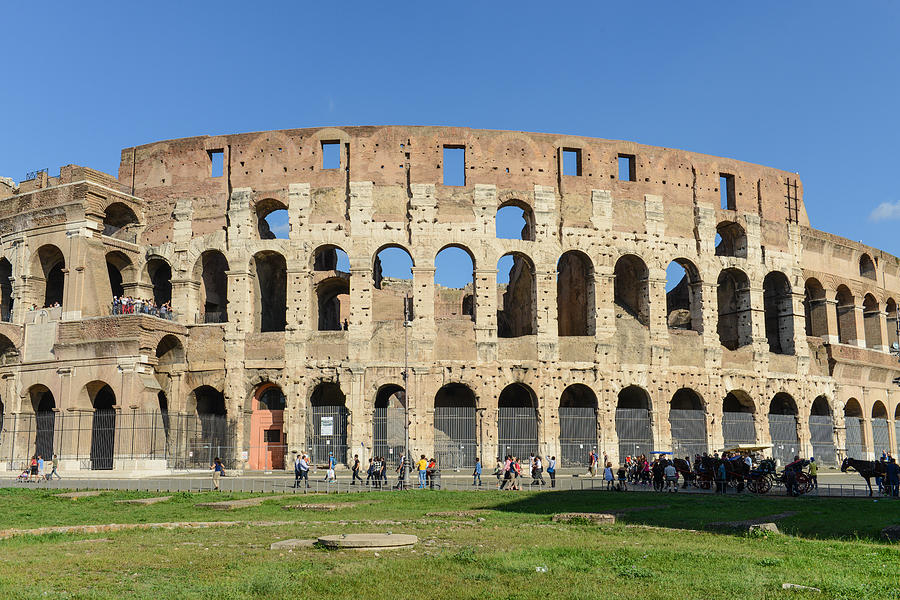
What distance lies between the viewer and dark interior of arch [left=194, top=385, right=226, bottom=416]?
33562mm

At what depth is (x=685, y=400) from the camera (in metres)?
35.5

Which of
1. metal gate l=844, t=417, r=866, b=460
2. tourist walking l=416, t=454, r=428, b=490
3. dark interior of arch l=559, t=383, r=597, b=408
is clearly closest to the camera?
tourist walking l=416, t=454, r=428, b=490

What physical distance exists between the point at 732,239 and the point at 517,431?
43.9ft

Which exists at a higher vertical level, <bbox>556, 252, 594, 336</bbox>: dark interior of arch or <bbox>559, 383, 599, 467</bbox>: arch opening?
<bbox>556, 252, 594, 336</bbox>: dark interior of arch

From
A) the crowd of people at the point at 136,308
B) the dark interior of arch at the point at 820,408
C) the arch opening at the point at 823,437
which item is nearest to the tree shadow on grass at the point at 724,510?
the crowd of people at the point at 136,308

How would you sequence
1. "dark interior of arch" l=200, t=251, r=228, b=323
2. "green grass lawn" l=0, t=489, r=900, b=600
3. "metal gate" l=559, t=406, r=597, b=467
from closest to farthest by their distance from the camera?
"green grass lawn" l=0, t=489, r=900, b=600, "metal gate" l=559, t=406, r=597, b=467, "dark interior of arch" l=200, t=251, r=228, b=323

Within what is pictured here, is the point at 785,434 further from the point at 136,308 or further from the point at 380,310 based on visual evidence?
the point at 136,308

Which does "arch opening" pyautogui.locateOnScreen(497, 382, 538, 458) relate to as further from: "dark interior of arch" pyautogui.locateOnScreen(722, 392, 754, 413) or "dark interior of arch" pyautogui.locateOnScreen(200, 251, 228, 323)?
"dark interior of arch" pyautogui.locateOnScreen(200, 251, 228, 323)

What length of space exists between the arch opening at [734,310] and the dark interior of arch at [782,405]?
312cm

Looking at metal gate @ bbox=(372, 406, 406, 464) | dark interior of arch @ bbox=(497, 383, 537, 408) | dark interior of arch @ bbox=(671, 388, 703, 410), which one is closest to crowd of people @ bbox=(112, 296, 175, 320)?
metal gate @ bbox=(372, 406, 406, 464)

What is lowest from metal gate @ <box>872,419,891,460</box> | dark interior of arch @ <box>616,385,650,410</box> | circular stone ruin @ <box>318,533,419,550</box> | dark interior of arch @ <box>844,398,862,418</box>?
circular stone ruin @ <box>318,533,419,550</box>

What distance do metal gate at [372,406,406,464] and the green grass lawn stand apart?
623 inches

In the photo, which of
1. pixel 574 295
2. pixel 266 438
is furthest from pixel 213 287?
pixel 574 295

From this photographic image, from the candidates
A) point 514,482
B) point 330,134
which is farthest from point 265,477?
point 330,134
